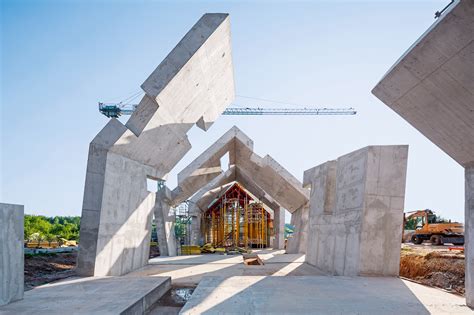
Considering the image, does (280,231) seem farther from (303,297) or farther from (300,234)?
(303,297)

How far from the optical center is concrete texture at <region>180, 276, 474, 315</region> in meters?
4.80

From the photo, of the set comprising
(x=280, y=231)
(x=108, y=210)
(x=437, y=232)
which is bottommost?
(x=280, y=231)

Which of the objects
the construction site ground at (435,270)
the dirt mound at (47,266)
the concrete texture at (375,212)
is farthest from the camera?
the dirt mound at (47,266)

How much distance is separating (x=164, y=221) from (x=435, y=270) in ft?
42.0

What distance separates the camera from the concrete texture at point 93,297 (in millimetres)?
4974

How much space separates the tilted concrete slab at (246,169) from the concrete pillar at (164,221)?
83 centimetres

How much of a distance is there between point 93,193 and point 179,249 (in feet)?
43.6

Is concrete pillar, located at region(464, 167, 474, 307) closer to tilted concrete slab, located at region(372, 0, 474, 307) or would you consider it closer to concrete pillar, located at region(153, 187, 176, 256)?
tilted concrete slab, located at region(372, 0, 474, 307)

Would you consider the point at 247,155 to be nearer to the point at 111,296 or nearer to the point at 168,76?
the point at 168,76

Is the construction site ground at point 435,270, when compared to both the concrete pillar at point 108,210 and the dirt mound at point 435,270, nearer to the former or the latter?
the dirt mound at point 435,270

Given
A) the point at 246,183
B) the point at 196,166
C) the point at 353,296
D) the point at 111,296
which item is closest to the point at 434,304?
the point at 353,296

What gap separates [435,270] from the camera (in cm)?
1180

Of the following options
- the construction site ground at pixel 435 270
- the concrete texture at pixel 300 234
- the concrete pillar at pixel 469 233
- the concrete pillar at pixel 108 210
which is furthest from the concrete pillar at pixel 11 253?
the concrete texture at pixel 300 234

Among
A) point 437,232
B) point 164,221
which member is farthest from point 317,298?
point 437,232
